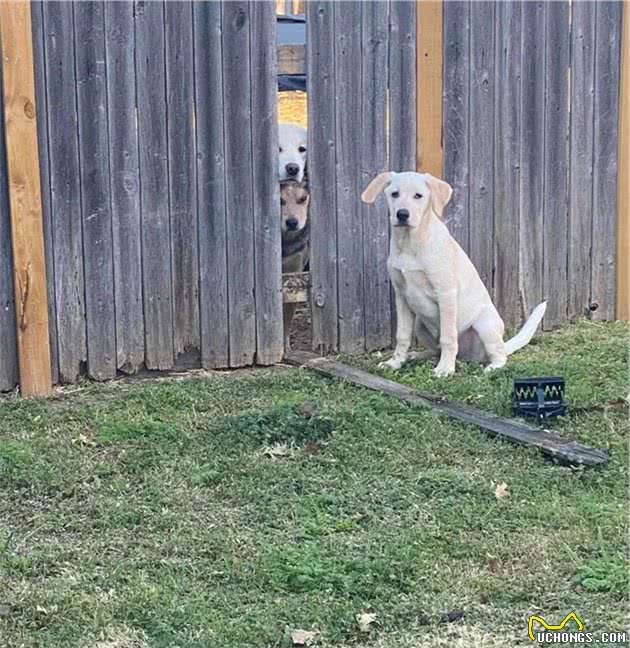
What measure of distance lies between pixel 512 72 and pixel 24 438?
3.86 metres

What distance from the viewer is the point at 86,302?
5895mm

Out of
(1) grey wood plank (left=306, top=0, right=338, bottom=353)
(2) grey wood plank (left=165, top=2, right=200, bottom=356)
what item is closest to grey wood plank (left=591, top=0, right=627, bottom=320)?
(1) grey wood plank (left=306, top=0, right=338, bottom=353)

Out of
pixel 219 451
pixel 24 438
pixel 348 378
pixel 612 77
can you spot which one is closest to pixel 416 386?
pixel 348 378

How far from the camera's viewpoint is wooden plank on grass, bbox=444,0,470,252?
6633 mm

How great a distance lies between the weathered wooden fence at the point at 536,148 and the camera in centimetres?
677

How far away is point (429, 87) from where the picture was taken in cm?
661

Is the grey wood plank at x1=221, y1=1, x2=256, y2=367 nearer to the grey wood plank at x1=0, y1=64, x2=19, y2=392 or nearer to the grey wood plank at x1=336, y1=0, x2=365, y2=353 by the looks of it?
the grey wood plank at x1=336, y1=0, x2=365, y2=353

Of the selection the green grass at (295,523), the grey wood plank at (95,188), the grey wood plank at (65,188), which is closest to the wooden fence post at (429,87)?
the green grass at (295,523)

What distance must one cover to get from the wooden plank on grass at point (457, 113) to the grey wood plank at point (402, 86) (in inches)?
9.0

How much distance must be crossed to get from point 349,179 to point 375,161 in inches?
8.0

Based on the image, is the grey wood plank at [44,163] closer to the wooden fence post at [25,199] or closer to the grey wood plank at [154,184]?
the wooden fence post at [25,199]

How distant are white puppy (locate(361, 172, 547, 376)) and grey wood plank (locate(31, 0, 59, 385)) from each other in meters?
1.68

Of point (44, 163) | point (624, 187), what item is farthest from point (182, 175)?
point (624, 187)

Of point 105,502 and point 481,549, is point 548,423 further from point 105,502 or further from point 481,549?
point 105,502
